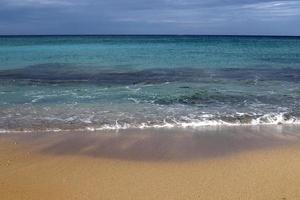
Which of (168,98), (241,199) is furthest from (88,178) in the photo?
(168,98)

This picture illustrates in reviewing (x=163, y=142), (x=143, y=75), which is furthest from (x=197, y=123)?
(x=143, y=75)

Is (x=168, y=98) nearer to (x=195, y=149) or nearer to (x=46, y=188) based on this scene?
(x=195, y=149)

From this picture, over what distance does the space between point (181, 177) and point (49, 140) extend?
3664 millimetres

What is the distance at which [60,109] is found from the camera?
40.9 feet

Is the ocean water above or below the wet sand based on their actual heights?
above

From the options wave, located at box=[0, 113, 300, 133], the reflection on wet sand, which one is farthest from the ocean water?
the reflection on wet sand

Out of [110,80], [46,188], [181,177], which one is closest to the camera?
[46,188]

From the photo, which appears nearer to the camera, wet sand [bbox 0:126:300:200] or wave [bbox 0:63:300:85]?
wet sand [bbox 0:126:300:200]

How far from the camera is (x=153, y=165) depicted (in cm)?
769

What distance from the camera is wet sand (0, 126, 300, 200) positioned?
6.45m

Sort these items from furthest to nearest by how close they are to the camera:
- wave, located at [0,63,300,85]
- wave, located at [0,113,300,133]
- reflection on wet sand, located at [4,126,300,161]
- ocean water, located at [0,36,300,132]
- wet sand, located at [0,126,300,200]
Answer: wave, located at [0,63,300,85]
ocean water, located at [0,36,300,132]
wave, located at [0,113,300,133]
reflection on wet sand, located at [4,126,300,161]
wet sand, located at [0,126,300,200]

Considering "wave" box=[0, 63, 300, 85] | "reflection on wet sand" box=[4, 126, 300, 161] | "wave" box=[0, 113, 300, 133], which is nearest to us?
"reflection on wet sand" box=[4, 126, 300, 161]

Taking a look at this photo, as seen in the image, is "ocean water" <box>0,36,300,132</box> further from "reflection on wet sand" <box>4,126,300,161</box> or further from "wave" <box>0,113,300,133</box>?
"reflection on wet sand" <box>4,126,300,161</box>

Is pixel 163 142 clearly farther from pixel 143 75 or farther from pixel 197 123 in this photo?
pixel 143 75
